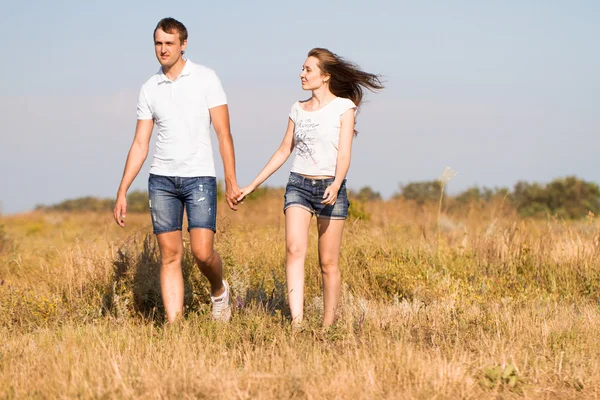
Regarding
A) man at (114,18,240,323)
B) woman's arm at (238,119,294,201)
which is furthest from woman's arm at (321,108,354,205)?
man at (114,18,240,323)

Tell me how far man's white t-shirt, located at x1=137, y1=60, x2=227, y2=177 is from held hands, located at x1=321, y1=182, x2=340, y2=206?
39.5 inches

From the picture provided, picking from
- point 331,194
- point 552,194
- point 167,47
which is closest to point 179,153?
point 167,47

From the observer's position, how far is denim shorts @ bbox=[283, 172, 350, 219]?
6.30 m

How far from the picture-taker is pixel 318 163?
6289mm

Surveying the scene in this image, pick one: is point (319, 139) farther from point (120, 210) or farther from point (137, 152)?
point (120, 210)

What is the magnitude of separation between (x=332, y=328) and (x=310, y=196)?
3.62 feet

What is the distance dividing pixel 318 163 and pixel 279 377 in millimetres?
2213

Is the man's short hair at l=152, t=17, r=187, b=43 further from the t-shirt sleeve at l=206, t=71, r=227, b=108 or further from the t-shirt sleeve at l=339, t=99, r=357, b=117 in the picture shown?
the t-shirt sleeve at l=339, t=99, r=357, b=117

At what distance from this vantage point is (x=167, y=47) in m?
6.31

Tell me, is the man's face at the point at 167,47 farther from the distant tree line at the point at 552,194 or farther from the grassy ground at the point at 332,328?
the distant tree line at the point at 552,194

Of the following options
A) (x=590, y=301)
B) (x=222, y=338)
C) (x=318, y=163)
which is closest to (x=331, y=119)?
(x=318, y=163)

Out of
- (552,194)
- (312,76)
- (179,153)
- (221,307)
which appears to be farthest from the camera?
(552,194)

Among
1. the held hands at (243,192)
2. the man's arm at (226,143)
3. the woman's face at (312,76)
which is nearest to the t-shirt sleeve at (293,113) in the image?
the woman's face at (312,76)

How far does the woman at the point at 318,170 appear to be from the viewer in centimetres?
629
